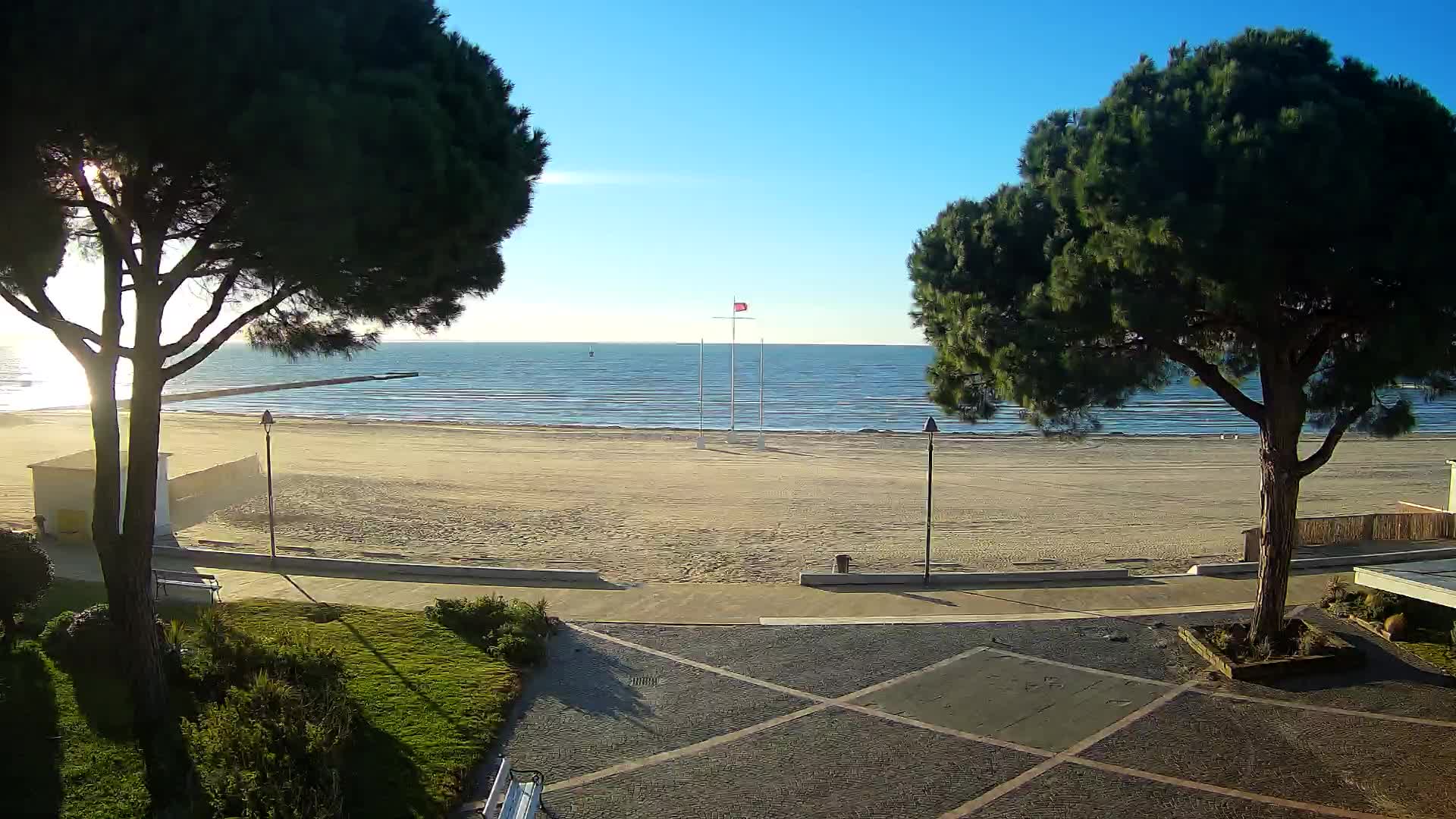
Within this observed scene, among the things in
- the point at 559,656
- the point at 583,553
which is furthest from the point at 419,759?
the point at 583,553

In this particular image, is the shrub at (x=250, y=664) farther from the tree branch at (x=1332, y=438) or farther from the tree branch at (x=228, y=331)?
the tree branch at (x=1332, y=438)

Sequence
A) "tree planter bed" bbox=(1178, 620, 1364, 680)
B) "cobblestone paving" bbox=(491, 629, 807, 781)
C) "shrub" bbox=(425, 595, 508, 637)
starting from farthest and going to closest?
"shrub" bbox=(425, 595, 508, 637)
"tree planter bed" bbox=(1178, 620, 1364, 680)
"cobblestone paving" bbox=(491, 629, 807, 781)

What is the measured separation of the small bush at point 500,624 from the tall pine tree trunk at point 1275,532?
333 inches

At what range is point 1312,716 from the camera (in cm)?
905

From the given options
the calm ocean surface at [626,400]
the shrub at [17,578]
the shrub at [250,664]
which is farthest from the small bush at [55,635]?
the calm ocean surface at [626,400]

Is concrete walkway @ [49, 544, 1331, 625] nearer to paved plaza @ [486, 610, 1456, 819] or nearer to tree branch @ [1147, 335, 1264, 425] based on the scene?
paved plaza @ [486, 610, 1456, 819]

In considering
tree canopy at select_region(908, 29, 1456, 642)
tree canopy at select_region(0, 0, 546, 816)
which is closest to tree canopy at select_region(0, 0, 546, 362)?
tree canopy at select_region(0, 0, 546, 816)

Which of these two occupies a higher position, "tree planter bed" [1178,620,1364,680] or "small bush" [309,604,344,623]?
"tree planter bed" [1178,620,1364,680]

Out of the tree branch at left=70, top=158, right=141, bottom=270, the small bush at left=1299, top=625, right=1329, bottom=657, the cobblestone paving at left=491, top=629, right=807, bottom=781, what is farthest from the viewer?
the small bush at left=1299, top=625, right=1329, bottom=657

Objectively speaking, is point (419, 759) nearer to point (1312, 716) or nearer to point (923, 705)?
point (923, 705)

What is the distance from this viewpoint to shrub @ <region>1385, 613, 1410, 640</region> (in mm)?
11445

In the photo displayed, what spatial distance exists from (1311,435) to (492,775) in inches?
1993

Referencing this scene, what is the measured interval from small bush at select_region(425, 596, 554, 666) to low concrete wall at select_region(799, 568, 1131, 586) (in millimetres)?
4811

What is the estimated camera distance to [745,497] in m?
26.8
